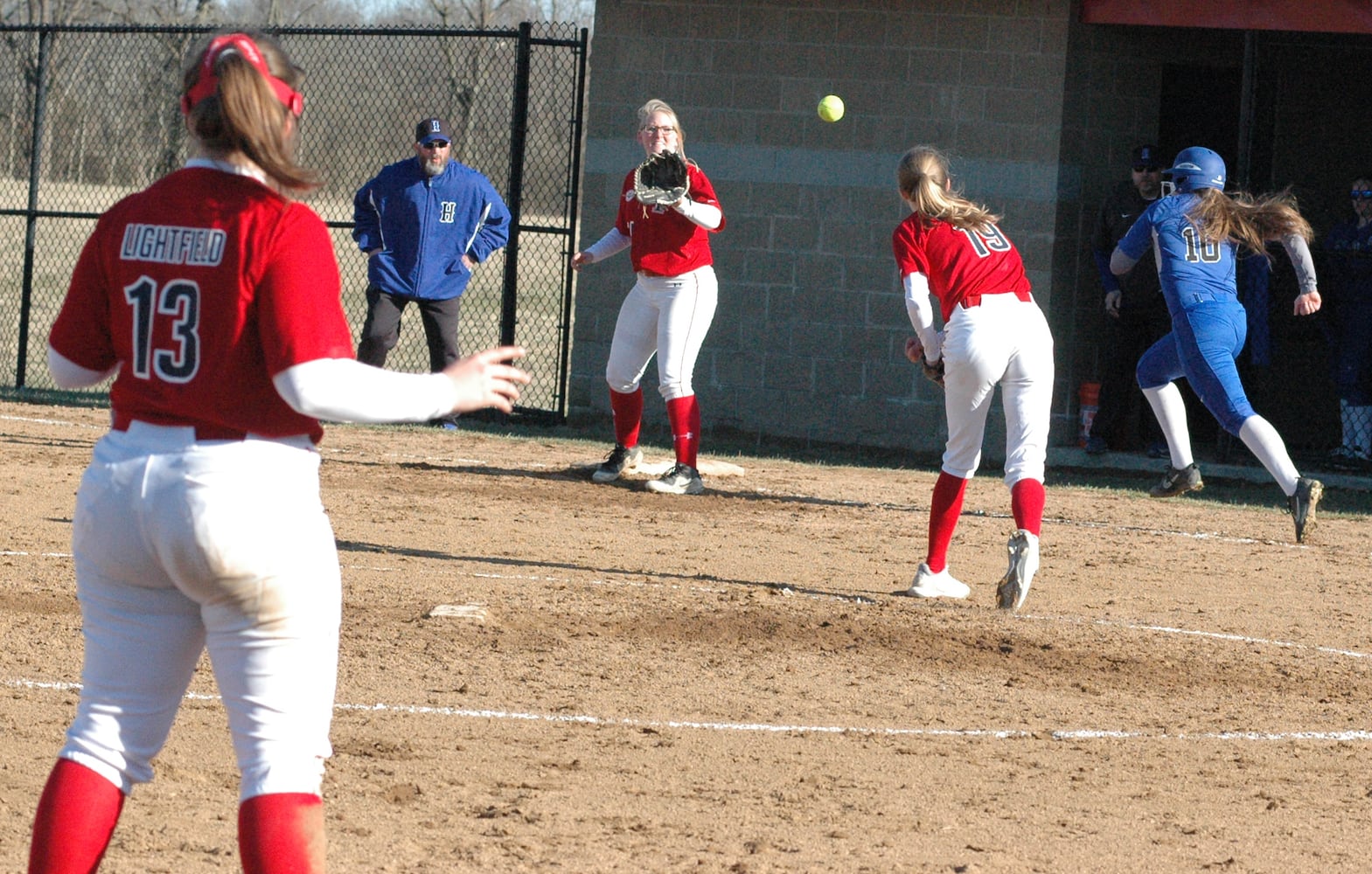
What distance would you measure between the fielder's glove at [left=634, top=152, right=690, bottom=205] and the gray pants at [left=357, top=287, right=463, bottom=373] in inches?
116

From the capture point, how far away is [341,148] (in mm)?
31328

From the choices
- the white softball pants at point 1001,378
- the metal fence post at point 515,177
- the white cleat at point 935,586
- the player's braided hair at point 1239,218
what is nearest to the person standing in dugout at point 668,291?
the player's braided hair at point 1239,218

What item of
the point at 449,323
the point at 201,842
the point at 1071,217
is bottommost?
the point at 201,842

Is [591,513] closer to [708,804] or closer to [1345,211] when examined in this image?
[708,804]

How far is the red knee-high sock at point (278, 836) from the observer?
9.46ft

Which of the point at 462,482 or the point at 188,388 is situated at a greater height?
the point at 188,388

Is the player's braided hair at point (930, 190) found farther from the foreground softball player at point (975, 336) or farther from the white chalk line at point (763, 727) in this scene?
the white chalk line at point (763, 727)

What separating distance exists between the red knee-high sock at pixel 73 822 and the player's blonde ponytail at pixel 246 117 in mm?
1104

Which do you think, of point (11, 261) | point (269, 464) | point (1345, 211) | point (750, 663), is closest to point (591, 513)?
point (750, 663)

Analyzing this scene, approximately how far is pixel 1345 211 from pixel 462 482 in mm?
8235

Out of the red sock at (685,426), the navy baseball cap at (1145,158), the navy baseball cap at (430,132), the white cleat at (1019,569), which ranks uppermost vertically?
the navy baseball cap at (1145,158)

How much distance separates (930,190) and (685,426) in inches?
141

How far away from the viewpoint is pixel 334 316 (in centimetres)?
283

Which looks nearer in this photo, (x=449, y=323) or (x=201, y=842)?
(x=201, y=842)
